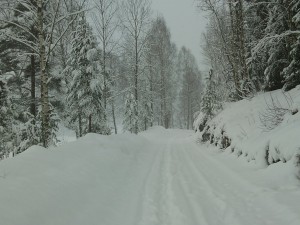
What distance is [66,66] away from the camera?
2534 centimetres

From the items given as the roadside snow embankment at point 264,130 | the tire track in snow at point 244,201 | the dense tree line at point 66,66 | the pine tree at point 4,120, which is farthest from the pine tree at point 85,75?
the tire track in snow at point 244,201

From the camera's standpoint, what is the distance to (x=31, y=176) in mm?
6336

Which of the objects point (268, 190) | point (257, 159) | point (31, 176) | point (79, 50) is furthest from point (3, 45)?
point (268, 190)

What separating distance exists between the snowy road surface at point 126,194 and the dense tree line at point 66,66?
11.0 ft

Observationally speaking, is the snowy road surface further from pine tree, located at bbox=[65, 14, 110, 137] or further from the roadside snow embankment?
pine tree, located at bbox=[65, 14, 110, 137]

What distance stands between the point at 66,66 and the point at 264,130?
719 inches

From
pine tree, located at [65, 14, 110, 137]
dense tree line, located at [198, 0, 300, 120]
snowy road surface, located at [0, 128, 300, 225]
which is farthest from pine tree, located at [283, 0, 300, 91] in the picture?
pine tree, located at [65, 14, 110, 137]

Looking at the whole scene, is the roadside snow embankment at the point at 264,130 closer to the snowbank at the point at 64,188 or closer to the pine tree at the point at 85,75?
the snowbank at the point at 64,188

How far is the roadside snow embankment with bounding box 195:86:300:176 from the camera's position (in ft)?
26.7

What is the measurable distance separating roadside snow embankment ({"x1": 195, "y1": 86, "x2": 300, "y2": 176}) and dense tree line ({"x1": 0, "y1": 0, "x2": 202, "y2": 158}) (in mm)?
7152

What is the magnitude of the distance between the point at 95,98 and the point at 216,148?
1093 cm

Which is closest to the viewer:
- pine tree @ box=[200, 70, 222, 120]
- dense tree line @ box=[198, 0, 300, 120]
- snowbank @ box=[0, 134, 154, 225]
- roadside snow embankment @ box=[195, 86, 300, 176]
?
snowbank @ box=[0, 134, 154, 225]

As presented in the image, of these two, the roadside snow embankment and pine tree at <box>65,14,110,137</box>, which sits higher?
pine tree at <box>65,14,110,137</box>

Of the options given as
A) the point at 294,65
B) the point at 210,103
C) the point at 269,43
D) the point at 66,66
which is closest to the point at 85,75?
the point at 66,66
